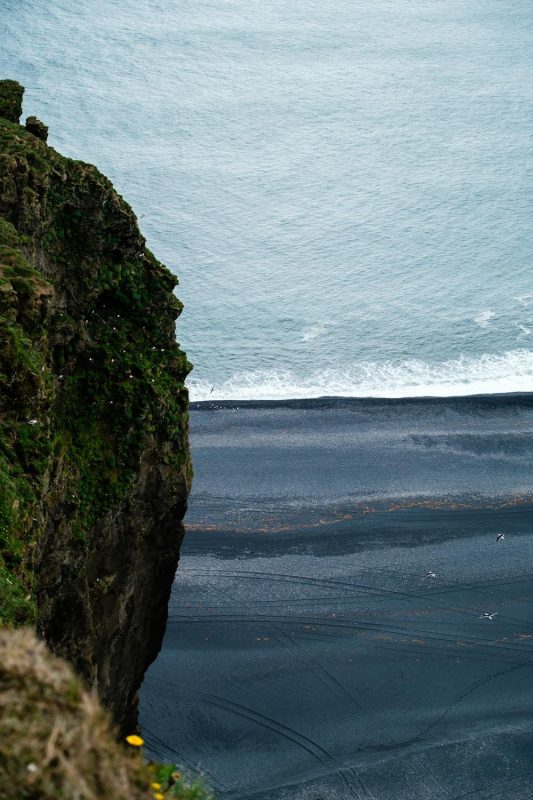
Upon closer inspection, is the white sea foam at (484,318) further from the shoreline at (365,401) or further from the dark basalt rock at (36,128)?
the dark basalt rock at (36,128)

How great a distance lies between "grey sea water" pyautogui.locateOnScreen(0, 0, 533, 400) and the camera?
30859mm

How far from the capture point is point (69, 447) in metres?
12.2

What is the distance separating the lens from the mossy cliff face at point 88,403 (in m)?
10.4

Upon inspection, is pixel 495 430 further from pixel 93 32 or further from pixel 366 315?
pixel 93 32

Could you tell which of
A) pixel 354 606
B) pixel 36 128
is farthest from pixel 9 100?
pixel 354 606

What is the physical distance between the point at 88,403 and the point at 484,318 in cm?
2266

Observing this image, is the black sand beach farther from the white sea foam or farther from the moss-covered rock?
the moss-covered rock

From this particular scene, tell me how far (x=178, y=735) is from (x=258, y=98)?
32.4 m

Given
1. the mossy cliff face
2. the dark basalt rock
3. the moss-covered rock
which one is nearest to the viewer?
the mossy cliff face

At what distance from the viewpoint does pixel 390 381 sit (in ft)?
95.8

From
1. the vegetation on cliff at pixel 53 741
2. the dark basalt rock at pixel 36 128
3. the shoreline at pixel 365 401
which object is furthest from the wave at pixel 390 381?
the vegetation on cliff at pixel 53 741

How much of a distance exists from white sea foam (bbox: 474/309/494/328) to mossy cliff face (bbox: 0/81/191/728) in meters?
20.6

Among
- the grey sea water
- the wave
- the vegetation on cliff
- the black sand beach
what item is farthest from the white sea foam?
the vegetation on cliff

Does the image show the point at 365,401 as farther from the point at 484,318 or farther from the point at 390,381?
the point at 484,318
